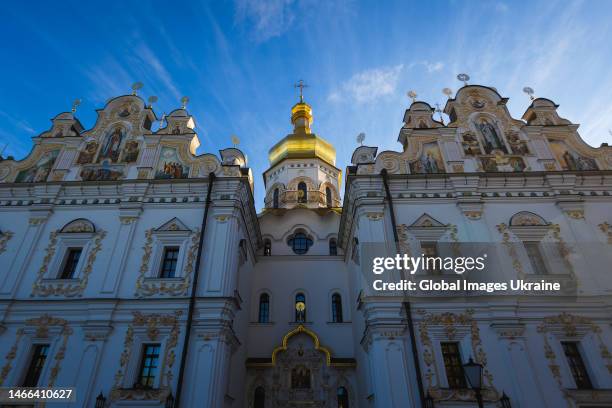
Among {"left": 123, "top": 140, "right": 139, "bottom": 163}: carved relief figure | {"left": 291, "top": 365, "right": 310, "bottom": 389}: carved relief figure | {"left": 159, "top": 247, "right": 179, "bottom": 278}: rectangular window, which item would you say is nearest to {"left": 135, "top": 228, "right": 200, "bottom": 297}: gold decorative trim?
{"left": 159, "top": 247, "right": 179, "bottom": 278}: rectangular window

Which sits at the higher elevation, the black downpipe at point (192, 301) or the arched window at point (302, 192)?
the arched window at point (302, 192)

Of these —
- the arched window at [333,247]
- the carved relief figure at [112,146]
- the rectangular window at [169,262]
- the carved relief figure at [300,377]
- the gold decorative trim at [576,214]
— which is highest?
the carved relief figure at [112,146]

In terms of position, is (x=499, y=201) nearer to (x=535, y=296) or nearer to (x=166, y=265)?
(x=535, y=296)

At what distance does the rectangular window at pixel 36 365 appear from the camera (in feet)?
37.9

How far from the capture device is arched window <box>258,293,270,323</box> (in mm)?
17672

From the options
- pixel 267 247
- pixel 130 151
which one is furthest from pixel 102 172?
pixel 267 247

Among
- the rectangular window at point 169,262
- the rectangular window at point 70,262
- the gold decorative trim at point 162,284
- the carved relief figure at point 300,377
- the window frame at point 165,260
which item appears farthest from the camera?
the carved relief figure at point 300,377

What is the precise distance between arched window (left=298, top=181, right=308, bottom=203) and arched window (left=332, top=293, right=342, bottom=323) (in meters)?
8.66

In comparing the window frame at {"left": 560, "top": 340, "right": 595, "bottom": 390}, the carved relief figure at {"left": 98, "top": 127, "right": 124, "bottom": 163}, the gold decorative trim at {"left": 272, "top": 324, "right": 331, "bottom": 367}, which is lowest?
the window frame at {"left": 560, "top": 340, "right": 595, "bottom": 390}

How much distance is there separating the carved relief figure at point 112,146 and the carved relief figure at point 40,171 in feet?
7.03

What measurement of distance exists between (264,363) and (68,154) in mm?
12270

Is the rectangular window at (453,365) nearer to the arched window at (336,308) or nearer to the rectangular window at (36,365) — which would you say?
the arched window at (336,308)

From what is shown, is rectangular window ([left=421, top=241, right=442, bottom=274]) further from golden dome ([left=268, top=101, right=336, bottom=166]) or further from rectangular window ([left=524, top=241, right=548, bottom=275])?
golden dome ([left=268, top=101, right=336, bottom=166])

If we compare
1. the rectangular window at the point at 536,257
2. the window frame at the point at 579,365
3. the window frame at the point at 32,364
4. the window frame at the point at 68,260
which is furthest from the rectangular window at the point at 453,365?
the window frame at the point at 68,260
